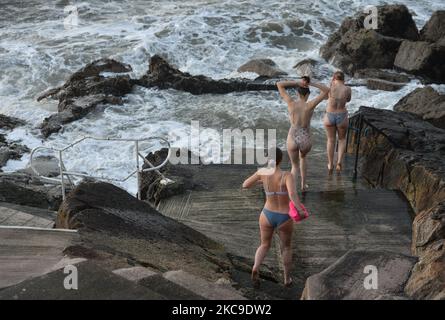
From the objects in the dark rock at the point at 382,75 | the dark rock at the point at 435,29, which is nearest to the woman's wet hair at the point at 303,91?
the dark rock at the point at 382,75

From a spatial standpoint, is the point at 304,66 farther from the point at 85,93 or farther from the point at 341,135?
the point at 341,135

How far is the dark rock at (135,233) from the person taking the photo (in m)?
5.29

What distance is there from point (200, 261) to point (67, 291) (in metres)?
1.95

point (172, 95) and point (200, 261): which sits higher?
point (200, 261)

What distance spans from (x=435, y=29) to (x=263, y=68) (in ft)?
20.2

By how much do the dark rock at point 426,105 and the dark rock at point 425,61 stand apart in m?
3.32

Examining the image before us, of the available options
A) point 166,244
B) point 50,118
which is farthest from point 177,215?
point 50,118

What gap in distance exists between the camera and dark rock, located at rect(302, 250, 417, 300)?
4.12 metres

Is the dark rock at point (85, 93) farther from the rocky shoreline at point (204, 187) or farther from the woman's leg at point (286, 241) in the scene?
the woman's leg at point (286, 241)

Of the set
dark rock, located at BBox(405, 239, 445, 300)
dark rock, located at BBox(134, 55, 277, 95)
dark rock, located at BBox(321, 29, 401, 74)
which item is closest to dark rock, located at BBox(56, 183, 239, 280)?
dark rock, located at BBox(405, 239, 445, 300)

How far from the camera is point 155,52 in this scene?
22188mm

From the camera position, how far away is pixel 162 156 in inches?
419

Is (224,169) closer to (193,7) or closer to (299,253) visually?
(299,253)
